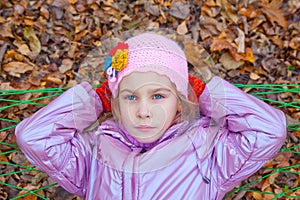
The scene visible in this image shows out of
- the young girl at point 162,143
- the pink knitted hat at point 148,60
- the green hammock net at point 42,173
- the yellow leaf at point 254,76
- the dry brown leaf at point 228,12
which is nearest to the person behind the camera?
the pink knitted hat at point 148,60

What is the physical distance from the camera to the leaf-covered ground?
263cm

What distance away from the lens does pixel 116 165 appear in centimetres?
185

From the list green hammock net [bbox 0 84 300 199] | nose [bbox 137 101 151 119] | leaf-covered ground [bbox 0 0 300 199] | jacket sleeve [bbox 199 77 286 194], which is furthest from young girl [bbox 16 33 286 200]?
leaf-covered ground [bbox 0 0 300 199]

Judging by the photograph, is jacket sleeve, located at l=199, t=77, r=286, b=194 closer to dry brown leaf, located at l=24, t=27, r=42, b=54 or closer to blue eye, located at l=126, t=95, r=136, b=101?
blue eye, located at l=126, t=95, r=136, b=101

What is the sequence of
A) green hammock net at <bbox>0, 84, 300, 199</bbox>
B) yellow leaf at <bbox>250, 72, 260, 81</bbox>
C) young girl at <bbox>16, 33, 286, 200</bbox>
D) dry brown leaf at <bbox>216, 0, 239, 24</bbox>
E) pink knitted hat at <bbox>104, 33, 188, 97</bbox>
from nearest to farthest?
pink knitted hat at <bbox>104, 33, 188, 97</bbox> < young girl at <bbox>16, 33, 286, 200</bbox> < green hammock net at <bbox>0, 84, 300, 199</bbox> < yellow leaf at <bbox>250, 72, 260, 81</bbox> < dry brown leaf at <bbox>216, 0, 239, 24</bbox>

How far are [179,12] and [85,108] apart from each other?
103cm

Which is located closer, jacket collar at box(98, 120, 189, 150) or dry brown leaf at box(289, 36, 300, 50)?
jacket collar at box(98, 120, 189, 150)

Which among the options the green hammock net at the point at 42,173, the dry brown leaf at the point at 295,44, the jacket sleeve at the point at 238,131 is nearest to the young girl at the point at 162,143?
the jacket sleeve at the point at 238,131

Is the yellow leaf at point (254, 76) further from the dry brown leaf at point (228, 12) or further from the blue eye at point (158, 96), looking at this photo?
the blue eye at point (158, 96)

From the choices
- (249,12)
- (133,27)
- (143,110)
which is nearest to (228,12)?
(249,12)

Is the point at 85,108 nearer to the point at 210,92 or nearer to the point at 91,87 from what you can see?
the point at 91,87

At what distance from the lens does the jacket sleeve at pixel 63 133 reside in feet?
6.16

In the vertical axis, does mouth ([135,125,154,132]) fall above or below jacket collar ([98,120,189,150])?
above

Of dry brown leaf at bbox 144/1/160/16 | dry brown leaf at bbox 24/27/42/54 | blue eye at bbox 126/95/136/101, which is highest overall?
dry brown leaf at bbox 144/1/160/16
